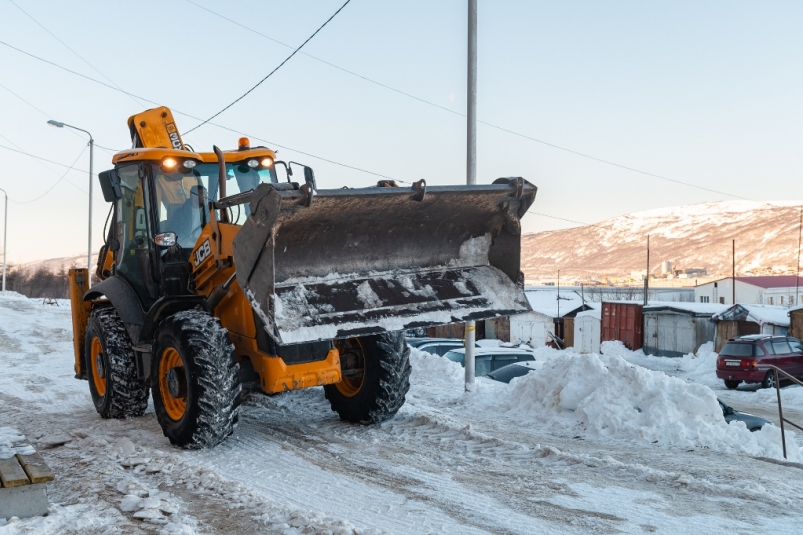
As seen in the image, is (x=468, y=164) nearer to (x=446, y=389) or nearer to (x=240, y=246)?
(x=446, y=389)

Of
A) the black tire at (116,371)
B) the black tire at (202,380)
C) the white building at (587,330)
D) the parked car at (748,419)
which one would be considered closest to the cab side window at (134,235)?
the black tire at (116,371)

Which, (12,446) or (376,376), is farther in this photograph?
(376,376)

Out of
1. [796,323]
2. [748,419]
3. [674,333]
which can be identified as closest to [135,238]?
[748,419]

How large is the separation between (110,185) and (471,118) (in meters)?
5.02

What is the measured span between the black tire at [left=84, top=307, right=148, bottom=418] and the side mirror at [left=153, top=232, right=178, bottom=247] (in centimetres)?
114

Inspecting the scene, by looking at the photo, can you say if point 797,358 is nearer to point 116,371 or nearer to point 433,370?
point 433,370

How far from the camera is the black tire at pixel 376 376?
24.2ft

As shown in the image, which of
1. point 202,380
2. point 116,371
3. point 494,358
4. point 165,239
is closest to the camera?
point 202,380

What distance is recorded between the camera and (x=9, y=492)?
4.61m

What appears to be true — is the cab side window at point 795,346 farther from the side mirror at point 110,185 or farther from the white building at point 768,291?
the white building at point 768,291

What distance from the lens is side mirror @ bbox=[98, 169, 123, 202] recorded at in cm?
758

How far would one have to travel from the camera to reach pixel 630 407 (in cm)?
762

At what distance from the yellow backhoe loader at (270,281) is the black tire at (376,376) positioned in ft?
0.05

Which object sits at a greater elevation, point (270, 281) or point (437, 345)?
point (270, 281)
